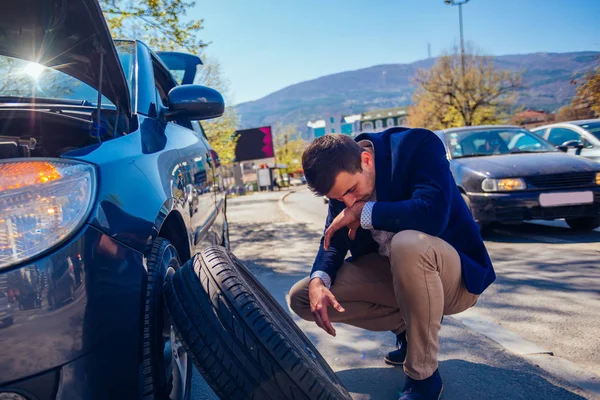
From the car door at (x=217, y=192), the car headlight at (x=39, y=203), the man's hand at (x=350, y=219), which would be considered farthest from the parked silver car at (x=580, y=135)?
the car headlight at (x=39, y=203)

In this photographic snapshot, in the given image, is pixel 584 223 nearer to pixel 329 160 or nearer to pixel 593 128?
pixel 593 128

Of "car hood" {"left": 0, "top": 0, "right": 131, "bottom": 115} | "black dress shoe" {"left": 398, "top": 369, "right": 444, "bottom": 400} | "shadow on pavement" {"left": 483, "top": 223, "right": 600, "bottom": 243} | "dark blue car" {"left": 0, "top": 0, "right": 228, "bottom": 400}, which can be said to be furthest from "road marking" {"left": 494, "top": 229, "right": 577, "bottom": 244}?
"car hood" {"left": 0, "top": 0, "right": 131, "bottom": 115}

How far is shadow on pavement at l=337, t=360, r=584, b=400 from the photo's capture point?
6.40ft

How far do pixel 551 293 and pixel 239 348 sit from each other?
2896mm

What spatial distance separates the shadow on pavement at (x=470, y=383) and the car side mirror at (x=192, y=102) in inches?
59.8

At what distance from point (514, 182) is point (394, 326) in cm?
366

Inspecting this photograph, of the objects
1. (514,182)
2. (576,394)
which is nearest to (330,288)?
(576,394)

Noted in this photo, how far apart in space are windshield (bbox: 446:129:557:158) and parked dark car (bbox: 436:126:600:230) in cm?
34

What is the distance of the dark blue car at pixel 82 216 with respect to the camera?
1049 millimetres

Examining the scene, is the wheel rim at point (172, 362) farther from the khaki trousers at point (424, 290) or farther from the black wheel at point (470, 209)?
the black wheel at point (470, 209)

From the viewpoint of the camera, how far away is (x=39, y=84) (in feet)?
6.44

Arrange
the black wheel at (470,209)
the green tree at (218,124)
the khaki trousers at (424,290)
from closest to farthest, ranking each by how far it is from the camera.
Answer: the khaki trousers at (424,290), the black wheel at (470,209), the green tree at (218,124)

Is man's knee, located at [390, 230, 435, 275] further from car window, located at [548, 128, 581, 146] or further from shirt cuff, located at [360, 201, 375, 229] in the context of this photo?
car window, located at [548, 128, 581, 146]

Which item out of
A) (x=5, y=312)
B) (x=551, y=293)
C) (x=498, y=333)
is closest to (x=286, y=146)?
(x=551, y=293)
